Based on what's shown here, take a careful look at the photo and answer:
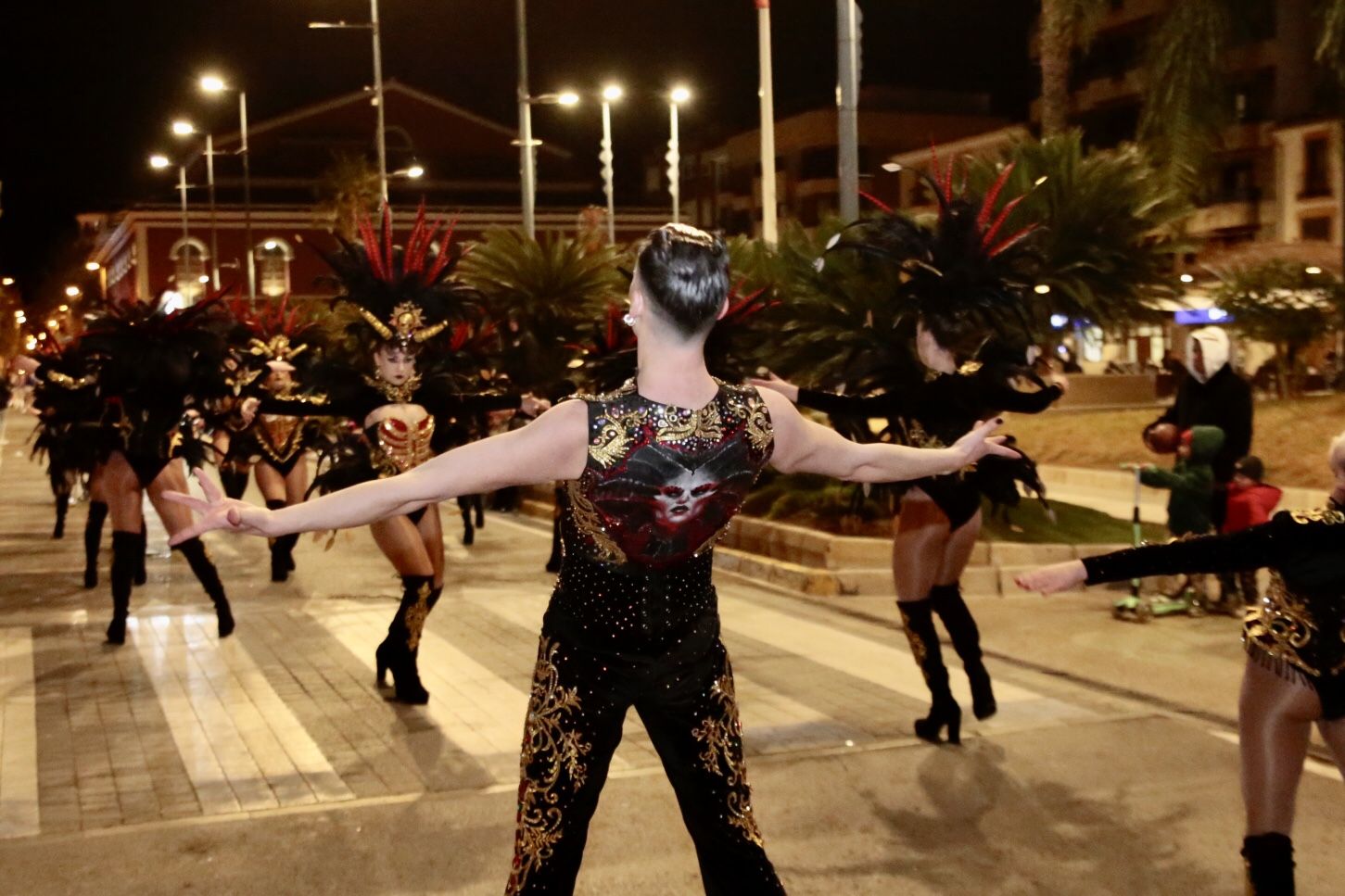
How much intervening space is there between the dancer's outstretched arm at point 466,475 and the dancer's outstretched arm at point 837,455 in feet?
1.81

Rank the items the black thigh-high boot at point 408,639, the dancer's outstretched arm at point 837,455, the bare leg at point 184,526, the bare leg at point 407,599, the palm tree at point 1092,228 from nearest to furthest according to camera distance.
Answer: the dancer's outstretched arm at point 837,455
the bare leg at point 407,599
the black thigh-high boot at point 408,639
the bare leg at point 184,526
the palm tree at point 1092,228

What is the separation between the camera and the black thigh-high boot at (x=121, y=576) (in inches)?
390

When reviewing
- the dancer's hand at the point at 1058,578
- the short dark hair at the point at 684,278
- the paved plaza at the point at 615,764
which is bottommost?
the paved plaza at the point at 615,764

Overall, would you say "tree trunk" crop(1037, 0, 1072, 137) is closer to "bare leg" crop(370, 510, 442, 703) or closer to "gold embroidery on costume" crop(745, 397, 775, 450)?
"bare leg" crop(370, 510, 442, 703)

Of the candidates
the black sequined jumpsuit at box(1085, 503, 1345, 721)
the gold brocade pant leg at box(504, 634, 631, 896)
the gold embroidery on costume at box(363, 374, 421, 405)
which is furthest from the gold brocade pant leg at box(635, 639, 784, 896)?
the gold embroidery on costume at box(363, 374, 421, 405)

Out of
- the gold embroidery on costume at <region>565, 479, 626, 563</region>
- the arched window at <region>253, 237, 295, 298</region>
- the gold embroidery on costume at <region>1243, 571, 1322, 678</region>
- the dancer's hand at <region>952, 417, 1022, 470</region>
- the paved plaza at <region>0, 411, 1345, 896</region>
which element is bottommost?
the paved plaza at <region>0, 411, 1345, 896</region>

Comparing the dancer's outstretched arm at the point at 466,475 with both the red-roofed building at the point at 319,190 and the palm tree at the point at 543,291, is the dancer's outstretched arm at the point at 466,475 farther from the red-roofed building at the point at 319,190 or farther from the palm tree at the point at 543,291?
the red-roofed building at the point at 319,190

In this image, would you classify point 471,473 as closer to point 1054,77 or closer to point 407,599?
point 407,599

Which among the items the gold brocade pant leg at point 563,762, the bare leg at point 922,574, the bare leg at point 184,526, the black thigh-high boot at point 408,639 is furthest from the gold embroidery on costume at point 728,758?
the bare leg at point 184,526

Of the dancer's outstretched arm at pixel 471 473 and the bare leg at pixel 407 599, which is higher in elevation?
the dancer's outstretched arm at pixel 471 473

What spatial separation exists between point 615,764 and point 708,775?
3.20 m

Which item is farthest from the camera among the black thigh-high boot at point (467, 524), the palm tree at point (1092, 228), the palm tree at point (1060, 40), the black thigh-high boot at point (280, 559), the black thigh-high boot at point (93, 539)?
the palm tree at point (1060, 40)

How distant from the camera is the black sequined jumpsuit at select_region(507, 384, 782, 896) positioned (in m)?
3.74

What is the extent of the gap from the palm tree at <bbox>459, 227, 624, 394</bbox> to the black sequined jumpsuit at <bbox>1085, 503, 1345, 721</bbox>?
11656 millimetres
